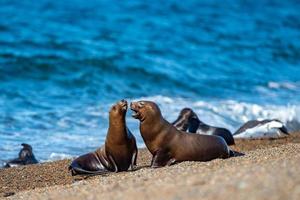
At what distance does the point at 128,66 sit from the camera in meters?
18.3

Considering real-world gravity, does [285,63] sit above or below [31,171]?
below

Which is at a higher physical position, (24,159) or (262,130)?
(24,159)

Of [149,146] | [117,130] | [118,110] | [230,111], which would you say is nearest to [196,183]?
[149,146]

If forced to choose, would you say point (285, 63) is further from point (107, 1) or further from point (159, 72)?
point (107, 1)

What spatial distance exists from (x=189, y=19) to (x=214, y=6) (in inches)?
190

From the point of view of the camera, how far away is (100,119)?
1284cm

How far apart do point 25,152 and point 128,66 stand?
8.51 meters

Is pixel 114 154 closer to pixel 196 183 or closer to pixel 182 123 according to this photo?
pixel 196 183

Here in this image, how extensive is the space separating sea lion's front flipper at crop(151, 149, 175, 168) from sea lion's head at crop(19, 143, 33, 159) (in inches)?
75.6

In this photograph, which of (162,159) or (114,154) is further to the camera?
(114,154)

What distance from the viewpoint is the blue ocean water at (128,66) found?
1273cm

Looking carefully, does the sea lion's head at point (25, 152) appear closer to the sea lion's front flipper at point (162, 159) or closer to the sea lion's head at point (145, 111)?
the sea lion's head at point (145, 111)

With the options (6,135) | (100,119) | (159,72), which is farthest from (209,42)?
(6,135)

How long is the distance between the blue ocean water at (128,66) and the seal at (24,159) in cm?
42
